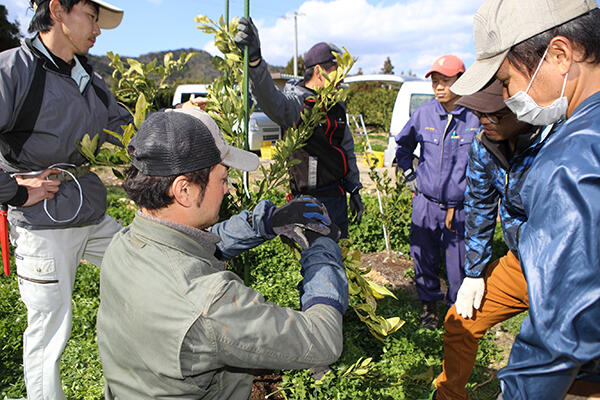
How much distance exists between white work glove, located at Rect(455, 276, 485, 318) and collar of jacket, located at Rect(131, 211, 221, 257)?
1.64 metres

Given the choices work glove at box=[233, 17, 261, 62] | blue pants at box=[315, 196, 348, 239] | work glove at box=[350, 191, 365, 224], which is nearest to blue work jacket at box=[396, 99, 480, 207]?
work glove at box=[350, 191, 365, 224]

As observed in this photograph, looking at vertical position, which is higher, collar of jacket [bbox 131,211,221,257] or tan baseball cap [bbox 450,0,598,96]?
tan baseball cap [bbox 450,0,598,96]

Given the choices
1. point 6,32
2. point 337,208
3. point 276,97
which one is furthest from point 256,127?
point 276,97

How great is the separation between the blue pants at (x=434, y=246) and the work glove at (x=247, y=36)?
2.22 metres

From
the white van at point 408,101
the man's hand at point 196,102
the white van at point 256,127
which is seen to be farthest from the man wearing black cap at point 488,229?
the white van at point 256,127

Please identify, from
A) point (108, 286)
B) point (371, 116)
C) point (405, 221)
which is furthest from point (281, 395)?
point (371, 116)

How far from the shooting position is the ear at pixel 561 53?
45.7 inches

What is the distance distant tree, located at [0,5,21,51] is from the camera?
1349cm

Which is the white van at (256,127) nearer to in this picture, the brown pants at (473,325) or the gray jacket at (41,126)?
the gray jacket at (41,126)

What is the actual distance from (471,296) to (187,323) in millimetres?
1802

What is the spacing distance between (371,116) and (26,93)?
78.7ft

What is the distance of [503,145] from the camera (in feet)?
7.43

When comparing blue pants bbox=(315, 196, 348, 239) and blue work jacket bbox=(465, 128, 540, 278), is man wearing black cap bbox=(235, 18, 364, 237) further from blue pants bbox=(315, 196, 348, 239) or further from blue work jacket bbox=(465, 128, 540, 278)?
blue work jacket bbox=(465, 128, 540, 278)

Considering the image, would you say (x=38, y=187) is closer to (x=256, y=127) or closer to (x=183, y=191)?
(x=183, y=191)
